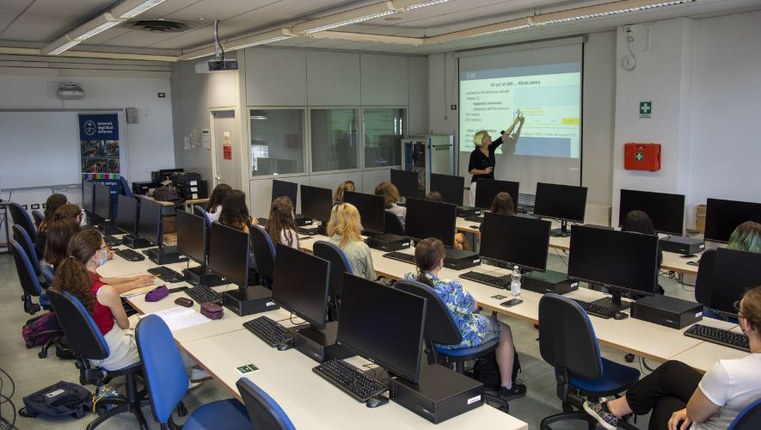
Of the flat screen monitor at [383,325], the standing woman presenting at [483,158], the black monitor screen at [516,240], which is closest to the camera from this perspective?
the flat screen monitor at [383,325]

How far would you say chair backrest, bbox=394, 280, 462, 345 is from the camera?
11.4 ft

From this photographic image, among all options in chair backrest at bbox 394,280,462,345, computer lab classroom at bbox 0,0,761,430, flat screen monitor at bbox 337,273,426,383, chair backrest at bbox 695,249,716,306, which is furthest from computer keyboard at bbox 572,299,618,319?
flat screen monitor at bbox 337,273,426,383

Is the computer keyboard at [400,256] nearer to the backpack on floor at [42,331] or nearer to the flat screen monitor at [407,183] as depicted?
the flat screen monitor at [407,183]

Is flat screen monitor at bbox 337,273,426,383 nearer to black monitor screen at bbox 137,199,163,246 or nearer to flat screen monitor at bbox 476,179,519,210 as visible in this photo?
black monitor screen at bbox 137,199,163,246

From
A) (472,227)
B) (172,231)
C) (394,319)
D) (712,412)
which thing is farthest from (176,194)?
(712,412)

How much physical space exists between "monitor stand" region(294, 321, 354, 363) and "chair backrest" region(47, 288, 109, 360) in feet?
3.65

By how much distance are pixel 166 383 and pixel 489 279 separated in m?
2.53

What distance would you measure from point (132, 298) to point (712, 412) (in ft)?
12.0

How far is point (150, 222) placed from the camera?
5785mm

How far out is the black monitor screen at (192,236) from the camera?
15.3 feet

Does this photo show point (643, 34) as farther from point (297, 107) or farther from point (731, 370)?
point (731, 370)

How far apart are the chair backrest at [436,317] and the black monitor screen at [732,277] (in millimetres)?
1444

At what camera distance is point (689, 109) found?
723 cm

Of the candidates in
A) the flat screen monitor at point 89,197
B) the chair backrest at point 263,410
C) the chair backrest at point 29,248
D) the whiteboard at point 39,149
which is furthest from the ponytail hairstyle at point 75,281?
the whiteboard at point 39,149
